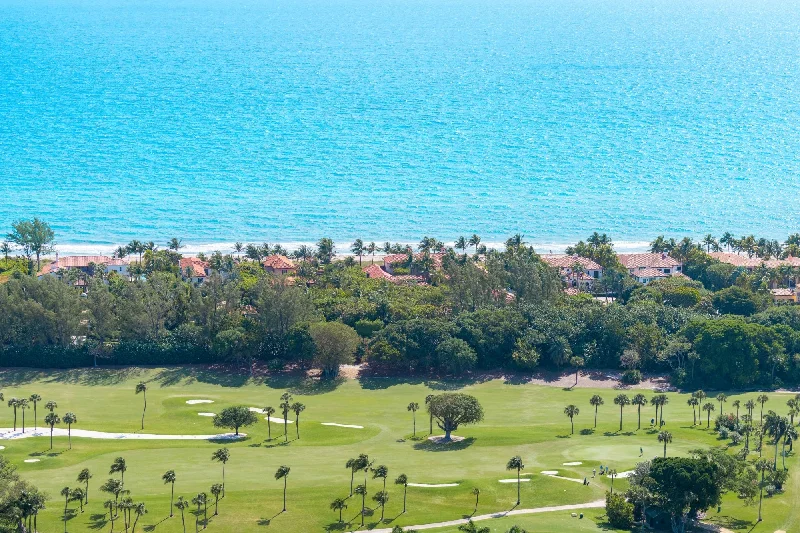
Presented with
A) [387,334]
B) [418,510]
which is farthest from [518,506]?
[387,334]

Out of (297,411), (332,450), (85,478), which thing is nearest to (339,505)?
(332,450)

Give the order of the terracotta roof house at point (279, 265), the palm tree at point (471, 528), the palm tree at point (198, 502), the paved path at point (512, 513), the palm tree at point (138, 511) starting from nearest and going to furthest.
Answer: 1. the palm tree at point (471, 528)
2. the palm tree at point (138, 511)
3. the palm tree at point (198, 502)
4. the paved path at point (512, 513)
5. the terracotta roof house at point (279, 265)

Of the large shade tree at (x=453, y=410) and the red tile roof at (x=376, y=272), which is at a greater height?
the red tile roof at (x=376, y=272)

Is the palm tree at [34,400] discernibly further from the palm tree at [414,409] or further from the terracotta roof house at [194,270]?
the terracotta roof house at [194,270]

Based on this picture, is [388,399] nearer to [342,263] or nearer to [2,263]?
[342,263]

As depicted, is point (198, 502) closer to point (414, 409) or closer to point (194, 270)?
point (414, 409)

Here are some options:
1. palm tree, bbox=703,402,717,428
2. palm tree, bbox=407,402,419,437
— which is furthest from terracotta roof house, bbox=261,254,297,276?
palm tree, bbox=703,402,717,428

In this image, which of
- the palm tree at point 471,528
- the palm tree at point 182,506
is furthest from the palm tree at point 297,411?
the palm tree at point 471,528

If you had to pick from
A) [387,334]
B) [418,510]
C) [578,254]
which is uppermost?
[578,254]
